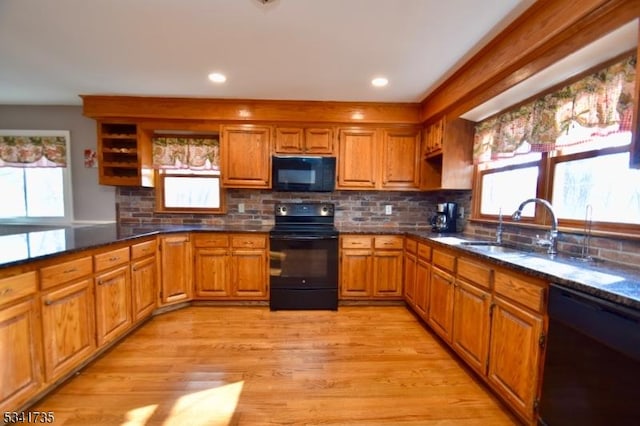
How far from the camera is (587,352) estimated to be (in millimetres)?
1178

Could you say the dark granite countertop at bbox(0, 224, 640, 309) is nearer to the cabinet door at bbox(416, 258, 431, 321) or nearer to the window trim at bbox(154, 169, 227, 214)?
the cabinet door at bbox(416, 258, 431, 321)

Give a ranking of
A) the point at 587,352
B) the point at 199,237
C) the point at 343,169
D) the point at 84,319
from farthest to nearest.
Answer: the point at 343,169, the point at 199,237, the point at 84,319, the point at 587,352

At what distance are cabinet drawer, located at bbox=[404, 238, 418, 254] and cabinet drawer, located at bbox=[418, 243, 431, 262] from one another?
9 centimetres

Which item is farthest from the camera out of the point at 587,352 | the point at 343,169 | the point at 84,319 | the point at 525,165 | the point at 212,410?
the point at 343,169

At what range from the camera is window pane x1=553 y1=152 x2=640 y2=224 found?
5.15 ft

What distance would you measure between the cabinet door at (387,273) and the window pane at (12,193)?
4.46 metres

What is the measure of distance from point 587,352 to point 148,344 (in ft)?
9.49

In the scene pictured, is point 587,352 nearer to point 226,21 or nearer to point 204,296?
point 226,21

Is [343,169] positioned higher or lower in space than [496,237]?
higher

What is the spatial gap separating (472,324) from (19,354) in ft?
8.96

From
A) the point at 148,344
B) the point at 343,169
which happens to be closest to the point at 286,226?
the point at 343,169

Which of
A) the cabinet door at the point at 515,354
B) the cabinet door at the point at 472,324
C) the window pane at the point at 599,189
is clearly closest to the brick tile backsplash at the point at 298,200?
the window pane at the point at 599,189

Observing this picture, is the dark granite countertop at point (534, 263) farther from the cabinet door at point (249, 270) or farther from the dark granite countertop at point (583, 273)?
the cabinet door at point (249, 270)

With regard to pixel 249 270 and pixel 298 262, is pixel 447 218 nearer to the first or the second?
pixel 298 262
